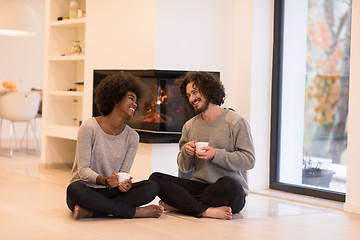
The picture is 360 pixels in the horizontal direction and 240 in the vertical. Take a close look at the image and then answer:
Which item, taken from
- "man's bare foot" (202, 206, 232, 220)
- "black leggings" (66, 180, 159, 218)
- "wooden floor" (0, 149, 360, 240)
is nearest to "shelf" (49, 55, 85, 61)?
"wooden floor" (0, 149, 360, 240)

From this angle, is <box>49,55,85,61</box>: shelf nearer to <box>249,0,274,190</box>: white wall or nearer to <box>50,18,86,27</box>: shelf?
<box>50,18,86,27</box>: shelf

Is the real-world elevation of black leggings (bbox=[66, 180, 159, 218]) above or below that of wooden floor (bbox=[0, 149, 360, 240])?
above

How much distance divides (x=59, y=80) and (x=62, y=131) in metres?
0.59

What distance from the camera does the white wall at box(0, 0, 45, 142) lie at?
9.50 m

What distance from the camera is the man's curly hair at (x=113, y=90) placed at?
11.4 feet

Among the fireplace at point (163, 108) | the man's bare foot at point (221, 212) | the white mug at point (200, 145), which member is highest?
the fireplace at point (163, 108)

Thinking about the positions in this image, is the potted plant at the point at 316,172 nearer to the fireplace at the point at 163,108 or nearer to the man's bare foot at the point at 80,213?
the fireplace at the point at 163,108

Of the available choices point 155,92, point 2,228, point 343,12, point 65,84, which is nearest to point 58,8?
point 65,84

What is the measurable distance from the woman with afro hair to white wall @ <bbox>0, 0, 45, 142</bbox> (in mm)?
6418

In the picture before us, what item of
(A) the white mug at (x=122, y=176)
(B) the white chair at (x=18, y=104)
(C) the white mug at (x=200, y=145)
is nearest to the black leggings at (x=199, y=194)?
(C) the white mug at (x=200, y=145)

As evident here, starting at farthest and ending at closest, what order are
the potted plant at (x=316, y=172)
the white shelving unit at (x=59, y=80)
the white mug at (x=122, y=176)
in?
the white shelving unit at (x=59, y=80) < the potted plant at (x=316, y=172) < the white mug at (x=122, y=176)

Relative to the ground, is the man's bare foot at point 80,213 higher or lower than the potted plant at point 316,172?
lower

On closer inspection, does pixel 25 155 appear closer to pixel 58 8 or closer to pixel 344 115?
pixel 58 8

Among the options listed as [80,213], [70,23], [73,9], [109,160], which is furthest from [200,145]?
[73,9]
